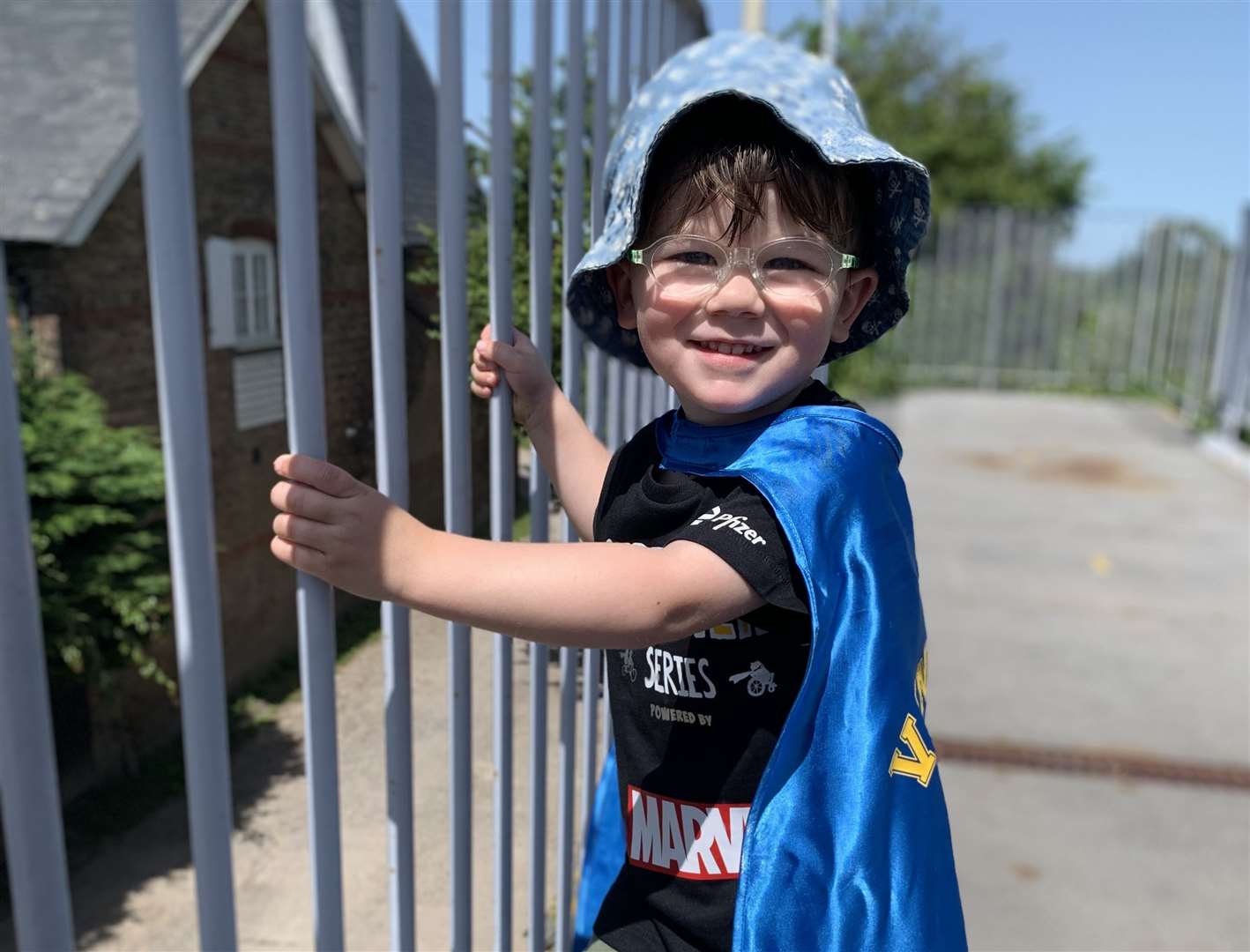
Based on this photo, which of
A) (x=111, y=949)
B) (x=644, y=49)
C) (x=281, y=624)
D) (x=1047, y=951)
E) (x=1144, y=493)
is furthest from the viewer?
(x=1144, y=493)

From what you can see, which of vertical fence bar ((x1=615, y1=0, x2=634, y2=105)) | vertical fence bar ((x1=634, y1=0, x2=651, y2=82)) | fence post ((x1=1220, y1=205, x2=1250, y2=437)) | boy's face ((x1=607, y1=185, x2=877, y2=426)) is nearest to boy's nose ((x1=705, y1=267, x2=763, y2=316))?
boy's face ((x1=607, y1=185, x2=877, y2=426))

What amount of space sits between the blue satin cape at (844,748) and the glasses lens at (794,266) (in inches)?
5.4

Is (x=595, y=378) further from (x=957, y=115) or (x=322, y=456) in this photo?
(x=957, y=115)

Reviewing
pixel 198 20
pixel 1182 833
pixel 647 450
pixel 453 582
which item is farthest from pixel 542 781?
pixel 1182 833

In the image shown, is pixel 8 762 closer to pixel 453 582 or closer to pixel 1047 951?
pixel 453 582

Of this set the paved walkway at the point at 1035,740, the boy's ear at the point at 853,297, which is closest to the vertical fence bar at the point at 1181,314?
the paved walkway at the point at 1035,740

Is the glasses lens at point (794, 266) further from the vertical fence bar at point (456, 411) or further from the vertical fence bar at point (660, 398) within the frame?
the vertical fence bar at point (660, 398)

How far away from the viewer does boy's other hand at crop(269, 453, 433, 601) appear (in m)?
1.00

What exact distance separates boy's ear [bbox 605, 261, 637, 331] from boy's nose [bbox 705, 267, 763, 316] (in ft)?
0.72

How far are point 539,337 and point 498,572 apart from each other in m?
0.60

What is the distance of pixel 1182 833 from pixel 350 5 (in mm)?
3294

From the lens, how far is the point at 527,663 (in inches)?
68.7

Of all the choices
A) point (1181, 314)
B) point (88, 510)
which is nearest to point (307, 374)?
point (88, 510)

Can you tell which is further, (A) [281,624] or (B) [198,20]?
(B) [198,20]
